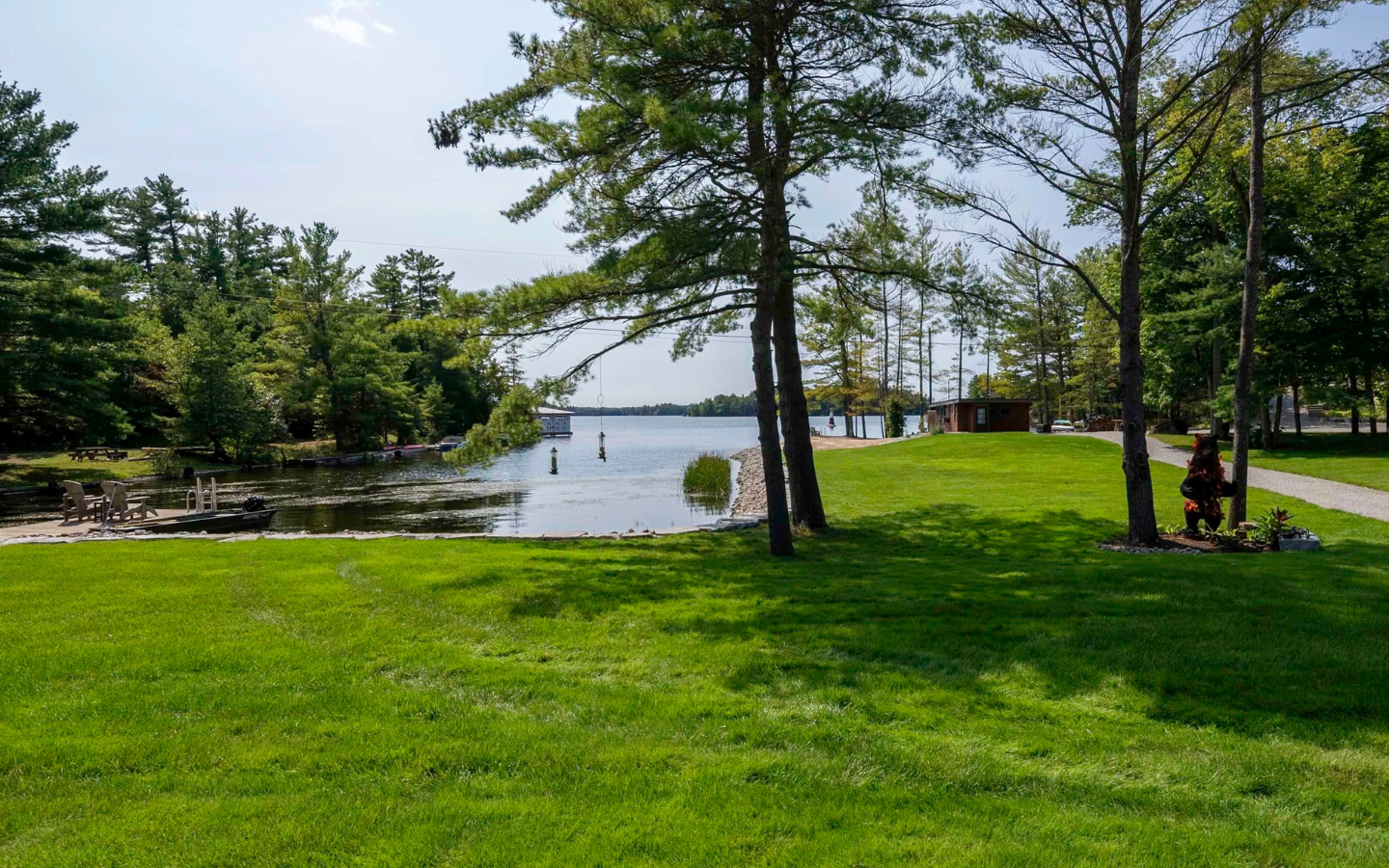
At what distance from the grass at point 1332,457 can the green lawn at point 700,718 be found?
12531 mm

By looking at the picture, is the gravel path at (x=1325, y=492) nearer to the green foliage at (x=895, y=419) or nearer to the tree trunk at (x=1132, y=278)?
the tree trunk at (x=1132, y=278)

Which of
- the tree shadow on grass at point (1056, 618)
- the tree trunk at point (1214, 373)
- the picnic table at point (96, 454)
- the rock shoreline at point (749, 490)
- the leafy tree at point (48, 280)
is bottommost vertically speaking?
the rock shoreline at point (749, 490)

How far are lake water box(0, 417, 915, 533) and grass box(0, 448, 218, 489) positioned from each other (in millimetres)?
2209

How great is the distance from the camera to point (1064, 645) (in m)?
4.95

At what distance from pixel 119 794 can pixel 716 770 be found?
249 centimetres

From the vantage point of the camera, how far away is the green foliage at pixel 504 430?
957 cm

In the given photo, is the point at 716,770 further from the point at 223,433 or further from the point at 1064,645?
the point at 223,433

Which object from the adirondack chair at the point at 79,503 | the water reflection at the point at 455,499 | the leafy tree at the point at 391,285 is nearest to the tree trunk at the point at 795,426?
the water reflection at the point at 455,499

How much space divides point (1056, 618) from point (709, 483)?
17271 millimetres

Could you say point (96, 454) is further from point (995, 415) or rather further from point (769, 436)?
point (995, 415)

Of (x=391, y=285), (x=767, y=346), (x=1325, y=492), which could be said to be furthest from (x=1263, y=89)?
(x=391, y=285)

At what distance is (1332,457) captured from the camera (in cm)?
2091

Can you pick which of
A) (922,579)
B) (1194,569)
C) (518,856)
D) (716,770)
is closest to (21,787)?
(518,856)

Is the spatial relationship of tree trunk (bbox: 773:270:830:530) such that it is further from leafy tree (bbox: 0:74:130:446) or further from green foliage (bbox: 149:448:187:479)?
green foliage (bbox: 149:448:187:479)
